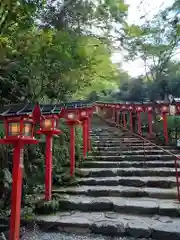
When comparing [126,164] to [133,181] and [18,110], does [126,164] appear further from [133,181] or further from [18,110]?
[18,110]

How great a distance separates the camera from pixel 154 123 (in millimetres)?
14086

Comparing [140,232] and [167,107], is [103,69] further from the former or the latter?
[140,232]

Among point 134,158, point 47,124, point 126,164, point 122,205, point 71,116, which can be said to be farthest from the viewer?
point 134,158

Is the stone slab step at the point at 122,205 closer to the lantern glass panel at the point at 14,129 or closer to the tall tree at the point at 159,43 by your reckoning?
Result: the lantern glass panel at the point at 14,129

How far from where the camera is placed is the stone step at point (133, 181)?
5.58 meters

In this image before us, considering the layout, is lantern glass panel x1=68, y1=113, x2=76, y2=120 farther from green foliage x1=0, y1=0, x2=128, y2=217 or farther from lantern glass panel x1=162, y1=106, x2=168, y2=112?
lantern glass panel x1=162, y1=106, x2=168, y2=112

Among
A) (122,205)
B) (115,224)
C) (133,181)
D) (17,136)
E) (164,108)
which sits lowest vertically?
(115,224)

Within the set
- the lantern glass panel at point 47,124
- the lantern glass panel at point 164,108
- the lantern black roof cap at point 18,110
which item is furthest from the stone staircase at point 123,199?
the lantern glass panel at point 164,108

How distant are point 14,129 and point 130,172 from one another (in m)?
3.82

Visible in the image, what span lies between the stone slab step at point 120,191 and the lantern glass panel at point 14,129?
2495 mm

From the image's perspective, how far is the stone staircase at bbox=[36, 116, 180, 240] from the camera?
3920 millimetres

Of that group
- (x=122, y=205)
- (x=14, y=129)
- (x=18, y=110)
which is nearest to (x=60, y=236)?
(x=122, y=205)

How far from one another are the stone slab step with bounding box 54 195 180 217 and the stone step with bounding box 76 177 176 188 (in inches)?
28.2

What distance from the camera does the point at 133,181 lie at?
5.79 metres
